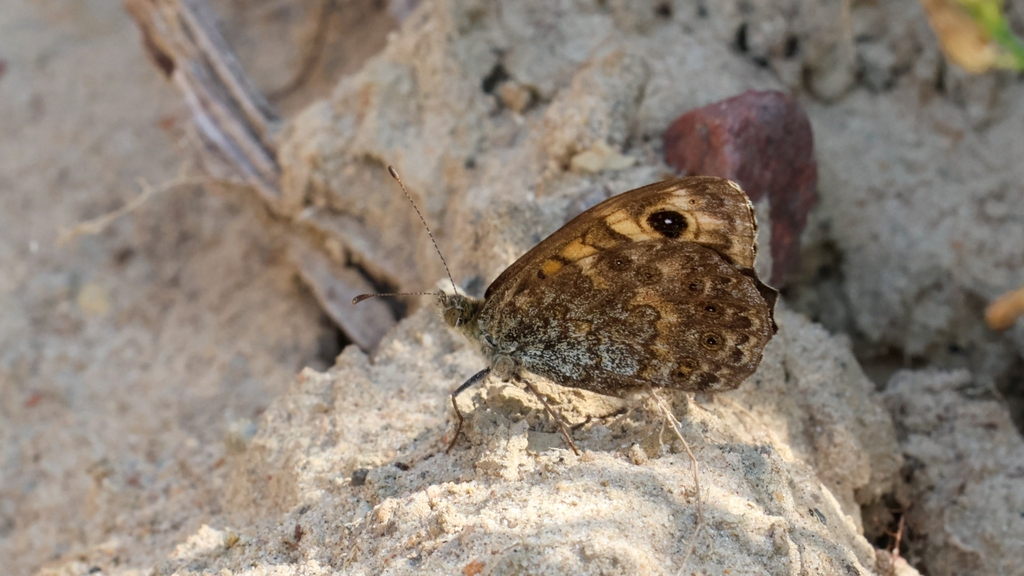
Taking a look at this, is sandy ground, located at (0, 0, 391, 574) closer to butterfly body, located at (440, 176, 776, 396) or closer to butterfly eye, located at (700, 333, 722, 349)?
butterfly body, located at (440, 176, 776, 396)

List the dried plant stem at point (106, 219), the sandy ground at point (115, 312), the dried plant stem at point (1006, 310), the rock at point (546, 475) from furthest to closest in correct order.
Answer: the dried plant stem at point (106, 219) < the sandy ground at point (115, 312) < the dried plant stem at point (1006, 310) < the rock at point (546, 475)

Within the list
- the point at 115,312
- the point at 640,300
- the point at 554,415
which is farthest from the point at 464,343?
the point at 115,312

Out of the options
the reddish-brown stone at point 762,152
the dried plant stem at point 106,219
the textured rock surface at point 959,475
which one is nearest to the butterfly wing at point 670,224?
the reddish-brown stone at point 762,152

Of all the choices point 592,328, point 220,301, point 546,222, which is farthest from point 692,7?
point 220,301

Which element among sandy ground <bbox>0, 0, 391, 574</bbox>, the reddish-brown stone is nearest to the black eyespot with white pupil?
the reddish-brown stone

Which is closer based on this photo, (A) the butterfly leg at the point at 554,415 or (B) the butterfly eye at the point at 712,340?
(A) the butterfly leg at the point at 554,415

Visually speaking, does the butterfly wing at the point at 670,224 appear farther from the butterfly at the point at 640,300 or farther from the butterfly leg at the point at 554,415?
the butterfly leg at the point at 554,415

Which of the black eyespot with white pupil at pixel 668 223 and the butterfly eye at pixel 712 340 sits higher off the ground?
the black eyespot with white pupil at pixel 668 223
